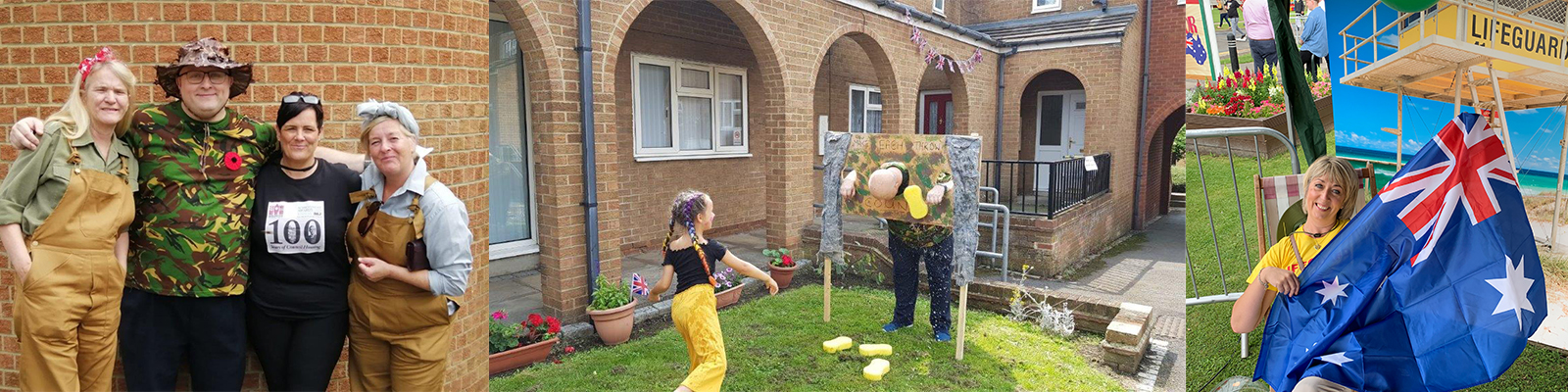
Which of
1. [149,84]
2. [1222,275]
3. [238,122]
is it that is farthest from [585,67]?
[1222,275]

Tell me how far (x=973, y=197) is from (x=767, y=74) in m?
Answer: 1.05

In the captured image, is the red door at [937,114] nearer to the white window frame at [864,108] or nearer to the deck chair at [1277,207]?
the white window frame at [864,108]

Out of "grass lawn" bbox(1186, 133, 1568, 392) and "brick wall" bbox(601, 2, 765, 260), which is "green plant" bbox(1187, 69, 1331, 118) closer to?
"grass lawn" bbox(1186, 133, 1568, 392)

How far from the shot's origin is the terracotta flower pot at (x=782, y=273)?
8.76ft

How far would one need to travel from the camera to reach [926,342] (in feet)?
9.36

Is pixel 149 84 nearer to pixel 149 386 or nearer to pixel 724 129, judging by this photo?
pixel 149 386

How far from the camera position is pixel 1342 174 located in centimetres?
148

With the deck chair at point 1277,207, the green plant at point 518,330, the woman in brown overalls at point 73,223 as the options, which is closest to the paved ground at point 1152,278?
the green plant at point 518,330

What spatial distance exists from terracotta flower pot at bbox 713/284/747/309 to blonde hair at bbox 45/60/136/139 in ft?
5.41

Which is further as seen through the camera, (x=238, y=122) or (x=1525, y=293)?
(x=238, y=122)

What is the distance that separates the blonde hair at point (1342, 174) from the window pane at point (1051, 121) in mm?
1248

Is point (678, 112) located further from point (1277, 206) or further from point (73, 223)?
point (1277, 206)

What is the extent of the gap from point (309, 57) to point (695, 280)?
126cm

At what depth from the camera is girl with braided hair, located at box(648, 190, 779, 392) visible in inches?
90.8
